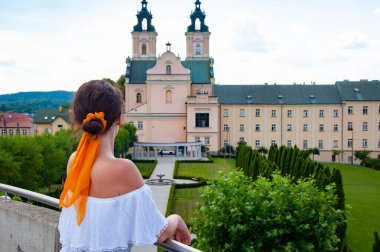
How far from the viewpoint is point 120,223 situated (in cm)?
300

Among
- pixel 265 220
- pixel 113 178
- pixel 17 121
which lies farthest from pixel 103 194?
pixel 17 121

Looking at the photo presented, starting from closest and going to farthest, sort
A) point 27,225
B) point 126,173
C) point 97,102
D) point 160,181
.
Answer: point 126,173, point 97,102, point 27,225, point 160,181

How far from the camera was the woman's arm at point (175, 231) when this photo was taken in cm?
309

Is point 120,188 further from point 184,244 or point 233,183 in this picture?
point 233,183

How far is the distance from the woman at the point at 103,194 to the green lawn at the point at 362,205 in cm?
1389

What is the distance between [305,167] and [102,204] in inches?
807

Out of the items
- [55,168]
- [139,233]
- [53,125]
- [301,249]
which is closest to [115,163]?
[139,233]

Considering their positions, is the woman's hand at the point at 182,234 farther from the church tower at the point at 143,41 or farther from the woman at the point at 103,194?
the church tower at the point at 143,41

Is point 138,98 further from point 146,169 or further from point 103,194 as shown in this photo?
point 103,194

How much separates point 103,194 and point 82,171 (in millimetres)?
185

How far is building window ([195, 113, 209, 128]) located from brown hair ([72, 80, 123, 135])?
4930 cm

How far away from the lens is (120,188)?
2953 mm

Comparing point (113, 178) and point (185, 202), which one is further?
point (185, 202)

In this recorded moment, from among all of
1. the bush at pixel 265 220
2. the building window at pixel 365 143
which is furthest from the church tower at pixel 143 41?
the bush at pixel 265 220
